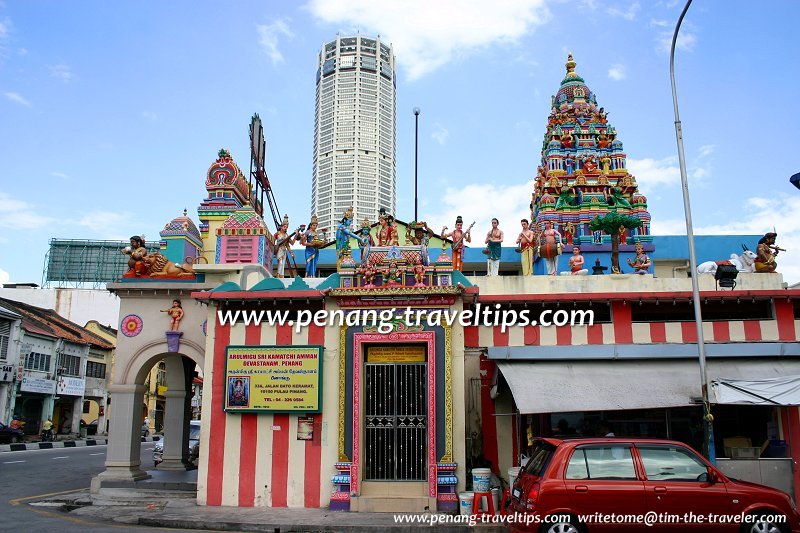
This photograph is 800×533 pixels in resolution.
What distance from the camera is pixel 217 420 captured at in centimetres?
1369

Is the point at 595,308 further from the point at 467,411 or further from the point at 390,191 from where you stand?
the point at 390,191

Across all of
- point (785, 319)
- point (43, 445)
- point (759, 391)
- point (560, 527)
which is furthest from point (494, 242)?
point (43, 445)

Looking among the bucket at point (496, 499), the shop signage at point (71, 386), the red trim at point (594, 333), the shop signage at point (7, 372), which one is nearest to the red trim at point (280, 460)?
the bucket at point (496, 499)

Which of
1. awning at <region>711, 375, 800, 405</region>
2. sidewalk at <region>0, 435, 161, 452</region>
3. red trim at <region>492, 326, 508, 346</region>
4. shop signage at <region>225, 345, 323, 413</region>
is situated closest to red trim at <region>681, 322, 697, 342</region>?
awning at <region>711, 375, 800, 405</region>

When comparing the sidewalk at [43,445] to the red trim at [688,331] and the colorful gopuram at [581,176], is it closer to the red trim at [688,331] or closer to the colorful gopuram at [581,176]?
the red trim at [688,331]

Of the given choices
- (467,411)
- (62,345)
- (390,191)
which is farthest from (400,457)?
(390,191)

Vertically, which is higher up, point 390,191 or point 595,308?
point 390,191

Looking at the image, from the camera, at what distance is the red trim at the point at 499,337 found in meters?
14.6

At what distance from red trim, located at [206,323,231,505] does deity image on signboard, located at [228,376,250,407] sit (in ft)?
0.64

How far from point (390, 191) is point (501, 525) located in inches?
4049

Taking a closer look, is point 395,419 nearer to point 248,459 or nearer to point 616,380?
point 248,459

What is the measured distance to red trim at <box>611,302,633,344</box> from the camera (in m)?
14.3

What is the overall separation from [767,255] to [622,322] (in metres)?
5.04

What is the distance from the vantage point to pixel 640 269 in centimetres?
1947
